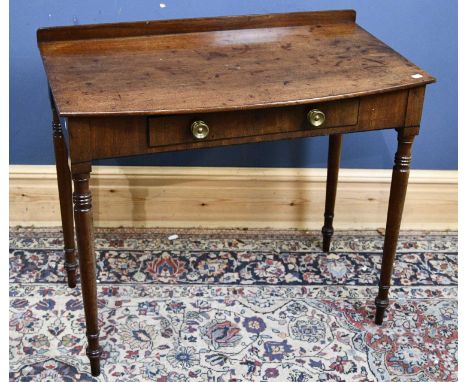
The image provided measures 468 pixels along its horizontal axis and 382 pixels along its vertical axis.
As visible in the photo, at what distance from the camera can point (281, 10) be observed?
244cm

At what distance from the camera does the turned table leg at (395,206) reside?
79.7 inches

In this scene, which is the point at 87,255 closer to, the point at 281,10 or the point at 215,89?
the point at 215,89

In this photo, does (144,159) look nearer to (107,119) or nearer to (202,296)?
(202,296)

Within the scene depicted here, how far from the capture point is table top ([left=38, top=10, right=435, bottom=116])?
5.82ft

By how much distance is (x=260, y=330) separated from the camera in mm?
2271

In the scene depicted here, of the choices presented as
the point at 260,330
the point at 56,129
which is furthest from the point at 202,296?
the point at 56,129

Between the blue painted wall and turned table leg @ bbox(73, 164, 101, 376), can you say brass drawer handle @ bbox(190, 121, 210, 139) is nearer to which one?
turned table leg @ bbox(73, 164, 101, 376)

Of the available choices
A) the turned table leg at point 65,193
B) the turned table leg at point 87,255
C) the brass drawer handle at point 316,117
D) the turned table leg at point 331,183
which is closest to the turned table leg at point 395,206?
the brass drawer handle at point 316,117

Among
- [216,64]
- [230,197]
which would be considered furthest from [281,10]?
[230,197]

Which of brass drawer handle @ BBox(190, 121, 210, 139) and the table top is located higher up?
the table top

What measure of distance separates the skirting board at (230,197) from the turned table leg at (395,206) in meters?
0.55

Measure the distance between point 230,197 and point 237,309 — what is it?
0.51 meters

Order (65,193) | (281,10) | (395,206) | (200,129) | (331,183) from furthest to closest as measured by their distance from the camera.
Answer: (331,183) → (281,10) → (65,193) → (395,206) → (200,129)

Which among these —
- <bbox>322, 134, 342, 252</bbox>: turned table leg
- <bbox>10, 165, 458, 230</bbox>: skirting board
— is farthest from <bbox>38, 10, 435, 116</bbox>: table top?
<bbox>10, 165, 458, 230</bbox>: skirting board
